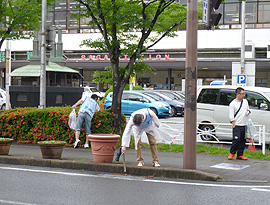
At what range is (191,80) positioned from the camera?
30.9 feet

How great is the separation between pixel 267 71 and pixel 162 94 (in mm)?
25522

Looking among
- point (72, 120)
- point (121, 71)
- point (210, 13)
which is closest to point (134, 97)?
point (121, 71)

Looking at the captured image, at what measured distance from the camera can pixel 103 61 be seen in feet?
168

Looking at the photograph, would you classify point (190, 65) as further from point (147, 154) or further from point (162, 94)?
point (162, 94)

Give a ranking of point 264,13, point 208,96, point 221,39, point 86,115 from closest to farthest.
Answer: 1. point 86,115
2. point 208,96
3. point 264,13
4. point 221,39

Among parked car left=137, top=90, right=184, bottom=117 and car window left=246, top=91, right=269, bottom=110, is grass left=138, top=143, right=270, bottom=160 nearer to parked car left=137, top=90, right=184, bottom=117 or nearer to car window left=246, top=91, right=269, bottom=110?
car window left=246, top=91, right=269, bottom=110

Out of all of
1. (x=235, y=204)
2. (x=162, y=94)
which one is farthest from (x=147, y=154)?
(x=162, y=94)

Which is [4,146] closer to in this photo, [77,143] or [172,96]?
[77,143]

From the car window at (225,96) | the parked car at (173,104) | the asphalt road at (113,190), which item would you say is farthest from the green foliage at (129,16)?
the parked car at (173,104)

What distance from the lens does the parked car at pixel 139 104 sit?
26.4 metres

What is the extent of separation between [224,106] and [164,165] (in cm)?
525

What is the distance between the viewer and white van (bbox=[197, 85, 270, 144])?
14.2 meters

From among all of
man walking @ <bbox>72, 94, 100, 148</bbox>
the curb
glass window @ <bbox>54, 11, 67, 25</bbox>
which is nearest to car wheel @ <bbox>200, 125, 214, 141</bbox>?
man walking @ <bbox>72, 94, 100, 148</bbox>

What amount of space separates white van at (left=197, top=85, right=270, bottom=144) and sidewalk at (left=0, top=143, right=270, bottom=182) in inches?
103
